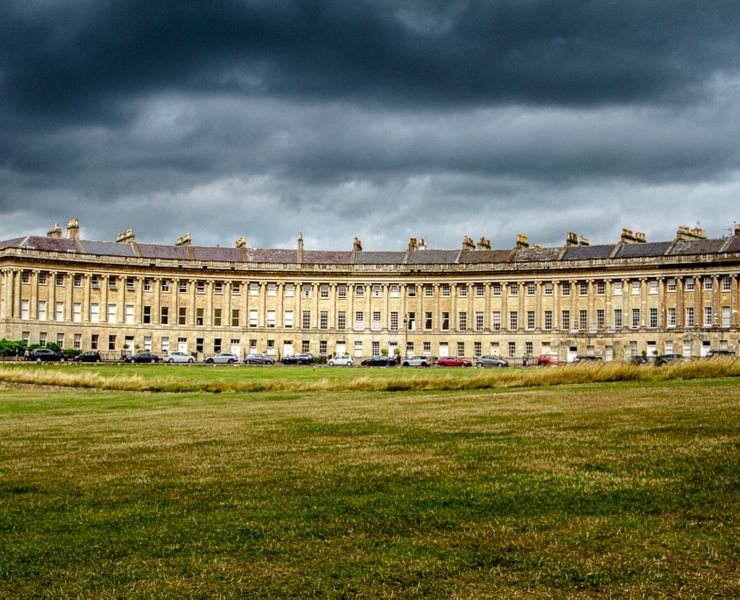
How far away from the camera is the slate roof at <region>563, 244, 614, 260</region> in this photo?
94.4 meters

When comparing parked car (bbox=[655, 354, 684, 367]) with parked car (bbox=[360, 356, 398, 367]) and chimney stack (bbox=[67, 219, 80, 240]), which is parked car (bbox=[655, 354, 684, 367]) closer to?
parked car (bbox=[360, 356, 398, 367])

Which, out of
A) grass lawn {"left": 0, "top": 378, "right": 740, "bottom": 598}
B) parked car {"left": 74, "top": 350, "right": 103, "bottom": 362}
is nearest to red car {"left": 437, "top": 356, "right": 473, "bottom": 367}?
parked car {"left": 74, "top": 350, "right": 103, "bottom": 362}

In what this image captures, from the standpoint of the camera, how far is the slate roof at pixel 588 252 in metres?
94.4

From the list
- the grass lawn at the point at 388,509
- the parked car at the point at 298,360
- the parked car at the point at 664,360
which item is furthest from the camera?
the parked car at the point at 298,360

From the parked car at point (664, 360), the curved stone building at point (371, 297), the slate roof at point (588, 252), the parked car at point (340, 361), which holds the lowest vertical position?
the parked car at point (340, 361)

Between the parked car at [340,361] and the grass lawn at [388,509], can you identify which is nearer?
the grass lawn at [388,509]

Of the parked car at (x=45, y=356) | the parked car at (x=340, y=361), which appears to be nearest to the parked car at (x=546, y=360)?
the parked car at (x=340, y=361)

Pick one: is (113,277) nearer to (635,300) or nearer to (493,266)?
(493,266)

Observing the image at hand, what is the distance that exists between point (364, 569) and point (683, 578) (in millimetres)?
2884

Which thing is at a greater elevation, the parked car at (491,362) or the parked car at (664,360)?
the parked car at (664,360)

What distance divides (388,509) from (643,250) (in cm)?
8671

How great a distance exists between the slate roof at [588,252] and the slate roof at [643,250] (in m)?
1.34

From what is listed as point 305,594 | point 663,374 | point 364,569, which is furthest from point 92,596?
point 663,374

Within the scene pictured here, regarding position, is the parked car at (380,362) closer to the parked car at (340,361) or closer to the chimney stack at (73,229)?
the parked car at (340,361)
